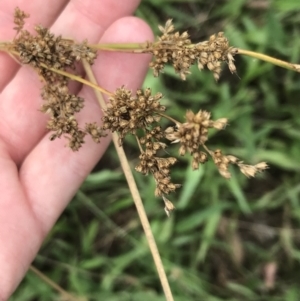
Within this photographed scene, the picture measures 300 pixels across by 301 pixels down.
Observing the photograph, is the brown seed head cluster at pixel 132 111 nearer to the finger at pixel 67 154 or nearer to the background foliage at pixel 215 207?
the finger at pixel 67 154

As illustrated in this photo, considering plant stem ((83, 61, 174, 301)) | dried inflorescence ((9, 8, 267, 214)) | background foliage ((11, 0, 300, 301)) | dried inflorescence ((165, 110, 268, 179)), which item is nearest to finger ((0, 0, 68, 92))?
dried inflorescence ((9, 8, 267, 214))

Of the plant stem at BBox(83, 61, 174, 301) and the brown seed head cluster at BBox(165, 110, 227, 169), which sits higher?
the brown seed head cluster at BBox(165, 110, 227, 169)

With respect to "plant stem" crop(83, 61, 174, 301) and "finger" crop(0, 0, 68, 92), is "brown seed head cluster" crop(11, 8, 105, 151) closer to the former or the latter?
"plant stem" crop(83, 61, 174, 301)

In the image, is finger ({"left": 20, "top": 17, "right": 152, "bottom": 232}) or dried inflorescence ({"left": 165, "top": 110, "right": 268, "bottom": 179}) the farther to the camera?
finger ({"left": 20, "top": 17, "right": 152, "bottom": 232})

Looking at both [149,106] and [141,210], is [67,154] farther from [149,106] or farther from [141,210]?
[149,106]

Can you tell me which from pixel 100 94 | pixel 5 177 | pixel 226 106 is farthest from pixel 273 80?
pixel 5 177

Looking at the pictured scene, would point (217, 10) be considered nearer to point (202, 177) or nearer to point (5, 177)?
point (202, 177)

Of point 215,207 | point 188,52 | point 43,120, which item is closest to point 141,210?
point 188,52

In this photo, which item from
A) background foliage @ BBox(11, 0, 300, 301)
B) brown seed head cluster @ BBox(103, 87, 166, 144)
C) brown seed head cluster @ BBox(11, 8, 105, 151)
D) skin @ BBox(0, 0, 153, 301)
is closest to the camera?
brown seed head cluster @ BBox(103, 87, 166, 144)
